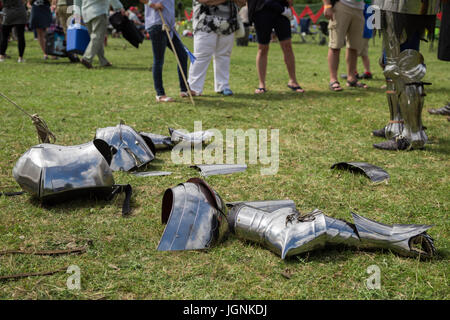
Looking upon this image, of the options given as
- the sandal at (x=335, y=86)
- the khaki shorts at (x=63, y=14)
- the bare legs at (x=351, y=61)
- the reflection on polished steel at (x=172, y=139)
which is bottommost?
the reflection on polished steel at (x=172, y=139)

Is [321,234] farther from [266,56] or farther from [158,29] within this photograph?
[266,56]

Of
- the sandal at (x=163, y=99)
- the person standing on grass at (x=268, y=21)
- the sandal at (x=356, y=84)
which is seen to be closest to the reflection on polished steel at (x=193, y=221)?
the sandal at (x=163, y=99)

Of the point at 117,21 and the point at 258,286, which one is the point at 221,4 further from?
the point at 258,286

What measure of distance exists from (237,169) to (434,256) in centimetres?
173

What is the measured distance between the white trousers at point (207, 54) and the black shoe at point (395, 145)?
3.29 meters

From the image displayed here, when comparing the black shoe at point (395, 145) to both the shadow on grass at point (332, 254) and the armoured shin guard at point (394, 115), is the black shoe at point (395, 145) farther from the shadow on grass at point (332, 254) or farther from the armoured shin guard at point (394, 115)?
the shadow on grass at point (332, 254)

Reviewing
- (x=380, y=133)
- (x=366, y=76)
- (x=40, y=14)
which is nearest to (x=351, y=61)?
(x=366, y=76)

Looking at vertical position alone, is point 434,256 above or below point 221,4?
below

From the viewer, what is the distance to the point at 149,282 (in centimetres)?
214

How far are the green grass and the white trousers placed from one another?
0.38m

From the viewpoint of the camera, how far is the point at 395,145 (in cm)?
425

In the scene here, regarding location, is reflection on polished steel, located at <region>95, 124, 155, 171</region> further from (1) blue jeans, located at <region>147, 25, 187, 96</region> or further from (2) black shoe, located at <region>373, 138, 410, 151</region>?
(1) blue jeans, located at <region>147, 25, 187, 96</region>

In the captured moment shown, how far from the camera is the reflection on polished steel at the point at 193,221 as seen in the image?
2.43m
